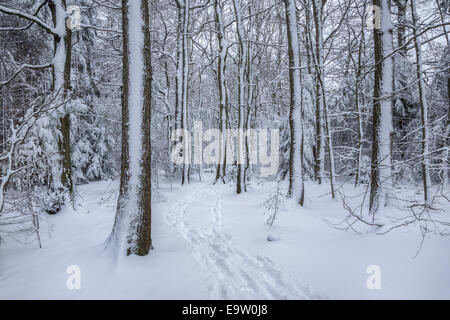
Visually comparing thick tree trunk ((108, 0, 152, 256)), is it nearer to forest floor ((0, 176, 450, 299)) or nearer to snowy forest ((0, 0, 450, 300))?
snowy forest ((0, 0, 450, 300))

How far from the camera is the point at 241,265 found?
440 centimetres

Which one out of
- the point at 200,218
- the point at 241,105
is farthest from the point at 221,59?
the point at 200,218

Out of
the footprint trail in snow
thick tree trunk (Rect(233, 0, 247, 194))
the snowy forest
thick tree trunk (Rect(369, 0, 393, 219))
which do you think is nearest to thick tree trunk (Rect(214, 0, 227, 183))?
thick tree trunk (Rect(233, 0, 247, 194))

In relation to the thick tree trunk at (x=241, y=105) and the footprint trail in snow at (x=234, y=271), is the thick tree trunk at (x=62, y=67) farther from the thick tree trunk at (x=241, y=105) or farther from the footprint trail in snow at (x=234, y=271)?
the thick tree trunk at (x=241, y=105)

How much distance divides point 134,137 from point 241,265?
118 inches

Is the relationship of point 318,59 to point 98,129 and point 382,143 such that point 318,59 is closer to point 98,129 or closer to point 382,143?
point 382,143

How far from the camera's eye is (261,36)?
18359 millimetres

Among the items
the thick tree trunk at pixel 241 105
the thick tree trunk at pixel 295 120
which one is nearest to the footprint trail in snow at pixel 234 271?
the thick tree trunk at pixel 295 120

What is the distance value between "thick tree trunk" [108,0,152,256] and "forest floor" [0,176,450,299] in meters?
0.48

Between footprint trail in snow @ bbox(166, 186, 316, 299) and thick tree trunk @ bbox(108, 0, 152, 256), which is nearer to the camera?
footprint trail in snow @ bbox(166, 186, 316, 299)

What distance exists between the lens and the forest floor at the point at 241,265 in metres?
3.43

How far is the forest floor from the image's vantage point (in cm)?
343

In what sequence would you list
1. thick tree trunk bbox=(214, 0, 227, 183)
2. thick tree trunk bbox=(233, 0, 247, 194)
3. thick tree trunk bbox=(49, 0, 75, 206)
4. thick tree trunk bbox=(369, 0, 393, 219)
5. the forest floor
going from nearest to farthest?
1. the forest floor
2. thick tree trunk bbox=(369, 0, 393, 219)
3. thick tree trunk bbox=(49, 0, 75, 206)
4. thick tree trunk bbox=(233, 0, 247, 194)
5. thick tree trunk bbox=(214, 0, 227, 183)
